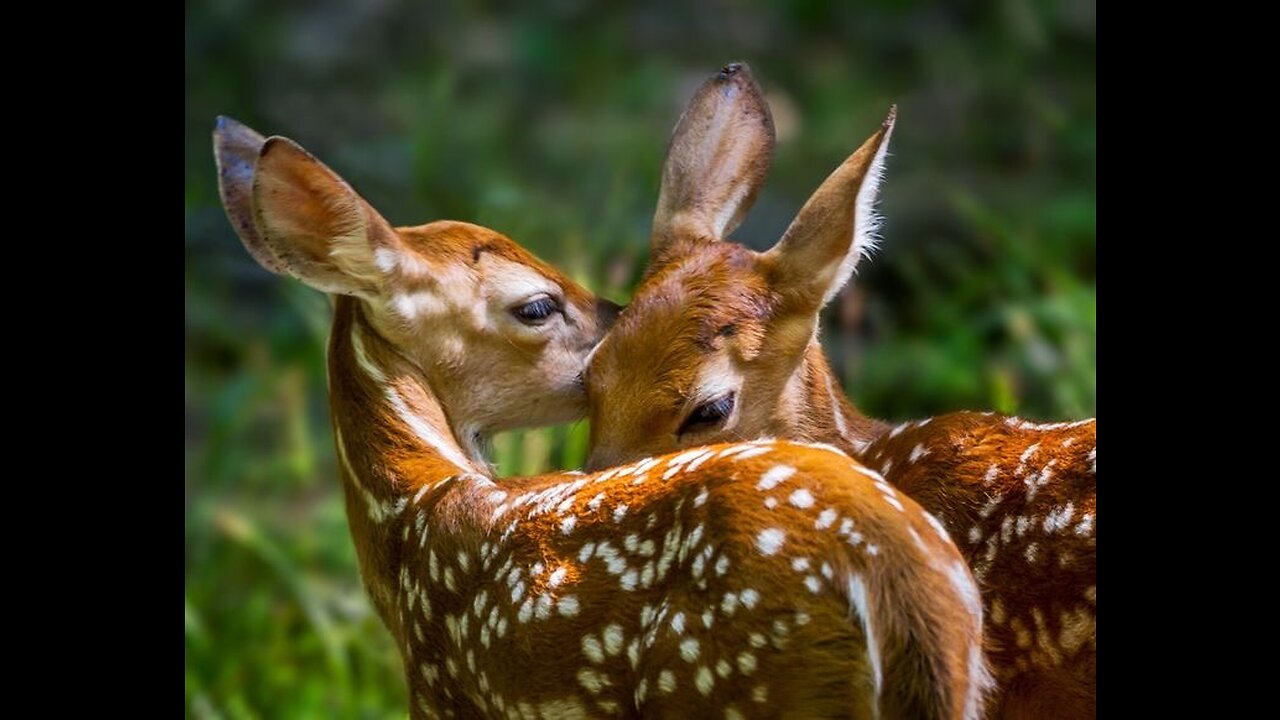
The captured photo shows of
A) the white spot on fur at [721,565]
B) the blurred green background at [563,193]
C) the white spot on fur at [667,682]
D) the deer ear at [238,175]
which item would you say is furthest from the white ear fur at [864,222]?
the blurred green background at [563,193]

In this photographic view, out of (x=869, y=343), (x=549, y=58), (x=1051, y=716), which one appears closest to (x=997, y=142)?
(x=869, y=343)

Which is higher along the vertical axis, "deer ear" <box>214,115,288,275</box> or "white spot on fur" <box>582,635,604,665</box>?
"deer ear" <box>214,115,288,275</box>

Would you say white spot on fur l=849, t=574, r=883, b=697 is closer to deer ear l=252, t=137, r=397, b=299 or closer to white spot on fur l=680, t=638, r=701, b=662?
white spot on fur l=680, t=638, r=701, b=662

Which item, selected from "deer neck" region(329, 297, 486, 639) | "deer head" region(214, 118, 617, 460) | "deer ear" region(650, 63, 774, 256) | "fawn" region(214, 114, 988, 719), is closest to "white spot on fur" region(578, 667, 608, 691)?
"fawn" region(214, 114, 988, 719)

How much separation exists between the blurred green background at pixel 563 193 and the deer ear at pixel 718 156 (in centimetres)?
101

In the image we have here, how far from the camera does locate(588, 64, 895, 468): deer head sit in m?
3.82

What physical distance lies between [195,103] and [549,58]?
112 inches

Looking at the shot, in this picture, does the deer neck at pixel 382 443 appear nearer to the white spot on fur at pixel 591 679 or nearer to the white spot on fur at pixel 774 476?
the white spot on fur at pixel 591 679

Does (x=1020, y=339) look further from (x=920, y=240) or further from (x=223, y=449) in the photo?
(x=223, y=449)

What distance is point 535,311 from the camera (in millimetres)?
4215

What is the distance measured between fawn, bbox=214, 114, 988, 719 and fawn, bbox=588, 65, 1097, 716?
0.29 metres

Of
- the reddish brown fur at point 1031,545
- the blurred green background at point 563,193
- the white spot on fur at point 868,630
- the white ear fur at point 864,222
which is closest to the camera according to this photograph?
the white spot on fur at point 868,630

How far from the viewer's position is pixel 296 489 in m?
7.21

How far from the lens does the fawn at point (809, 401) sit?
334cm
